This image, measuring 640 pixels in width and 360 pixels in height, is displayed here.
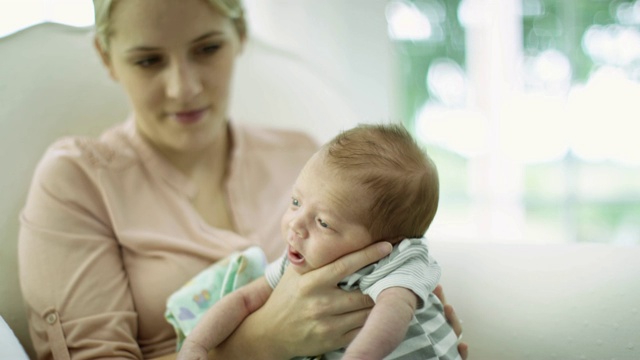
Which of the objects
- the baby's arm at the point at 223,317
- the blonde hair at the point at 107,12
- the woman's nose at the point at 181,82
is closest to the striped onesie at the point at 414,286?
the baby's arm at the point at 223,317

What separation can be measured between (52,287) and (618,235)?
367cm

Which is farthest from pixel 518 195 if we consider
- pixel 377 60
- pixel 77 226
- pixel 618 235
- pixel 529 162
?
pixel 77 226

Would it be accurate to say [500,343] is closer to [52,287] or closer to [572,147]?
[52,287]

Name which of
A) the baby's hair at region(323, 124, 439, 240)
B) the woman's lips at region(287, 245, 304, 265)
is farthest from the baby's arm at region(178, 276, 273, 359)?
the baby's hair at region(323, 124, 439, 240)

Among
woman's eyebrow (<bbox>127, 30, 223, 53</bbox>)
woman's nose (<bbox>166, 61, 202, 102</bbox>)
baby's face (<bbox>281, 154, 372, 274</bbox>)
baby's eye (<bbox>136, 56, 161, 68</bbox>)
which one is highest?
woman's eyebrow (<bbox>127, 30, 223, 53</bbox>)

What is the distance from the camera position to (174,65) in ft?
4.65

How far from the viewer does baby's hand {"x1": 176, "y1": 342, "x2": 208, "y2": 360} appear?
1.07 metres

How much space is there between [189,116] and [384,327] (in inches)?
30.4

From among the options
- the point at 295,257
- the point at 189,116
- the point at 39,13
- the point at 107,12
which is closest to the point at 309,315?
the point at 295,257

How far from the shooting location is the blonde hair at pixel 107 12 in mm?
1393

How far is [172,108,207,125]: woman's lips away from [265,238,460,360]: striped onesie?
0.59 metres

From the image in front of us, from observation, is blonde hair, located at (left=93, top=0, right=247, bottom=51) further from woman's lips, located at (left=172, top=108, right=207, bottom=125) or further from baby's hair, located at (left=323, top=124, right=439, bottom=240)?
baby's hair, located at (left=323, top=124, right=439, bottom=240)

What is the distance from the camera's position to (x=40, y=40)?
62.6 inches

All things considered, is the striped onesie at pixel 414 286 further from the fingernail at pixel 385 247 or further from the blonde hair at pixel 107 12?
the blonde hair at pixel 107 12
